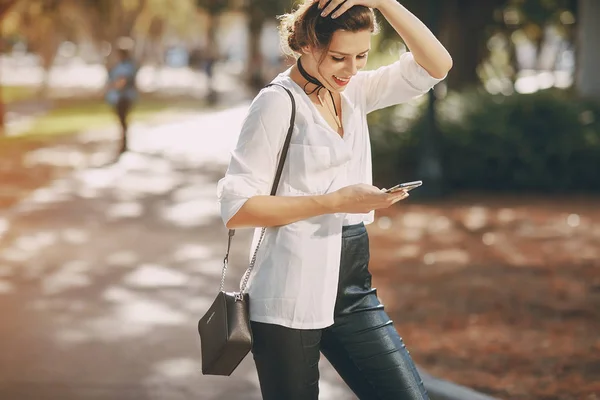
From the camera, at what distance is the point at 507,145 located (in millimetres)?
14602

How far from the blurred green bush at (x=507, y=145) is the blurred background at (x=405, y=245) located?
0.07 ft

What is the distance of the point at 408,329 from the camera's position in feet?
24.2

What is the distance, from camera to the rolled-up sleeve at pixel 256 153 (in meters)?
3.01

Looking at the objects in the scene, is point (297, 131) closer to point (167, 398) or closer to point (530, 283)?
point (167, 398)

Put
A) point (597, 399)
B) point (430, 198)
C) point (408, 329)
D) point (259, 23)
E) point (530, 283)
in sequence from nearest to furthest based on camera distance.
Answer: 1. point (597, 399)
2. point (408, 329)
3. point (530, 283)
4. point (430, 198)
5. point (259, 23)

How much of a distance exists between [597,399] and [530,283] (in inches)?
128

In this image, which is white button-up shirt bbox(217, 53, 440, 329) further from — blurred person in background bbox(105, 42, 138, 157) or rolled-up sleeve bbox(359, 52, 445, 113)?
blurred person in background bbox(105, 42, 138, 157)

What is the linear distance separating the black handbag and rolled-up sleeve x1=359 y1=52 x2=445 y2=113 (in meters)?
0.46

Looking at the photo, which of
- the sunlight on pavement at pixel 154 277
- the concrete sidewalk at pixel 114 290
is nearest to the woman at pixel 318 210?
the concrete sidewalk at pixel 114 290

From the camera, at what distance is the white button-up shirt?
119 inches

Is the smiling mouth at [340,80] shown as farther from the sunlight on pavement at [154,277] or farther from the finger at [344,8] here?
the sunlight on pavement at [154,277]

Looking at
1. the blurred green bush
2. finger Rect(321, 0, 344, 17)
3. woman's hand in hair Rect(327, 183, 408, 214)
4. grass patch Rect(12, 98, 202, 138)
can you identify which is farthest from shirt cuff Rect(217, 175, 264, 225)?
grass patch Rect(12, 98, 202, 138)

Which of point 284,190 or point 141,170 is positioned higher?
point 284,190

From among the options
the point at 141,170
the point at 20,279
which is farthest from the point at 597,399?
the point at 141,170
